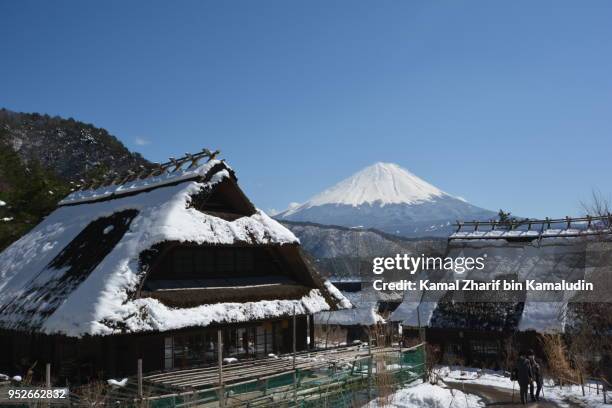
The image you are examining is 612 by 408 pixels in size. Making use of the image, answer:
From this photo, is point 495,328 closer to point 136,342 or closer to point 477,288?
point 477,288

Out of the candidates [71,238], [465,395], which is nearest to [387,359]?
[465,395]

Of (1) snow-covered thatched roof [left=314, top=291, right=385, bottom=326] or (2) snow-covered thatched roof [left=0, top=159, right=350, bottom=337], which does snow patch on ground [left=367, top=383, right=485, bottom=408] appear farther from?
(1) snow-covered thatched roof [left=314, top=291, right=385, bottom=326]

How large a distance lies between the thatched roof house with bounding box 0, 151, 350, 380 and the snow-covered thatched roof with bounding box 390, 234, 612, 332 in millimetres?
8300

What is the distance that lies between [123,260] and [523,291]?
70.5 ft

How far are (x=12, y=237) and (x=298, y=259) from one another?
17459 millimetres

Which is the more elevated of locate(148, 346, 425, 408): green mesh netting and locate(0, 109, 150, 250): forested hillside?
locate(0, 109, 150, 250): forested hillside

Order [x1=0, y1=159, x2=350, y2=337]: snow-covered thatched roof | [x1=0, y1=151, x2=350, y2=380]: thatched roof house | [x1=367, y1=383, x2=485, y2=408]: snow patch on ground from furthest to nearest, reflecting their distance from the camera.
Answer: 1. [x1=367, y1=383, x2=485, y2=408]: snow patch on ground
2. [x1=0, y1=151, x2=350, y2=380]: thatched roof house
3. [x1=0, y1=159, x2=350, y2=337]: snow-covered thatched roof

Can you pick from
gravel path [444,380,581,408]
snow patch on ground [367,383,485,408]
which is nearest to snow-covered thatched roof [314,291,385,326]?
gravel path [444,380,581,408]

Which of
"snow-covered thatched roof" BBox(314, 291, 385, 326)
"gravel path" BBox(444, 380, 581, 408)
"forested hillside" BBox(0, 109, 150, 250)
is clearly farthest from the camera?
"forested hillside" BBox(0, 109, 150, 250)

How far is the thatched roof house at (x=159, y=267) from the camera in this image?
16.0m

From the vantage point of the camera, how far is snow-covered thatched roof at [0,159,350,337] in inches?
618

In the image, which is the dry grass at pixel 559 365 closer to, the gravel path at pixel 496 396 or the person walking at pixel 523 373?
the gravel path at pixel 496 396

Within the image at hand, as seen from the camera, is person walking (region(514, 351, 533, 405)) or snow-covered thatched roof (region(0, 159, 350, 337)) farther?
person walking (region(514, 351, 533, 405))

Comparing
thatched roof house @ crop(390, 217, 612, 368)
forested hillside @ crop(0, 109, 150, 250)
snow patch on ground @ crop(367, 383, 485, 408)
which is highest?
forested hillside @ crop(0, 109, 150, 250)
